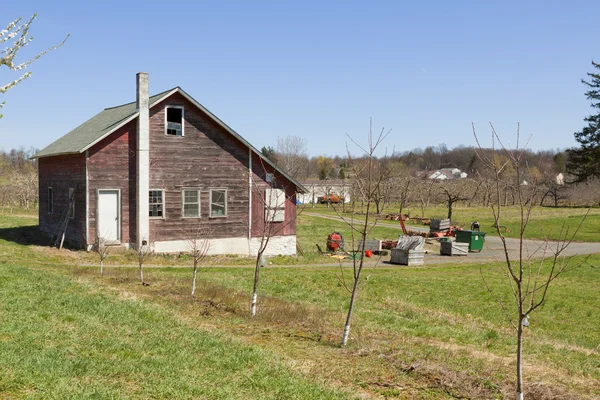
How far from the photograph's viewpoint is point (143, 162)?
27.0 m

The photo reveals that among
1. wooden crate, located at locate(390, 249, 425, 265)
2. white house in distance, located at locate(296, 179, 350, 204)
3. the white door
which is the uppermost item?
white house in distance, located at locate(296, 179, 350, 204)

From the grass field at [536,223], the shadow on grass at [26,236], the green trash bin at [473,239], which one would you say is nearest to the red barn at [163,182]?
the shadow on grass at [26,236]

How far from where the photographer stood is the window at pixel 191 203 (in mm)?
28328

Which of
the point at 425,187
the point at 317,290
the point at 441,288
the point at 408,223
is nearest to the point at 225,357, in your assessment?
the point at 317,290

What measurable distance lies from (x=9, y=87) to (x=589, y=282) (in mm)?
26229

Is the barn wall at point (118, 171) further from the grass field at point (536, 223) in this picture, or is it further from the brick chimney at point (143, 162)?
the grass field at point (536, 223)

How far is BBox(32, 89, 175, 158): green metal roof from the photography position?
26.2m

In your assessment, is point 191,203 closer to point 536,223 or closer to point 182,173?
point 182,173

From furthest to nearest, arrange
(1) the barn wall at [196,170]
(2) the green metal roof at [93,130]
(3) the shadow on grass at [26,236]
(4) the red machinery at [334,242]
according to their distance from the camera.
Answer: (4) the red machinery at [334,242]
(3) the shadow on grass at [26,236]
(1) the barn wall at [196,170]
(2) the green metal roof at [93,130]

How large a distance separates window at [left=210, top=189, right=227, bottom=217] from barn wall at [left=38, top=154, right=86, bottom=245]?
623cm

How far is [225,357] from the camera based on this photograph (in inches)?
387

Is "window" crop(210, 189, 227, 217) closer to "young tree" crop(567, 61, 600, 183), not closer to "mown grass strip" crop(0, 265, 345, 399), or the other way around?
"mown grass strip" crop(0, 265, 345, 399)

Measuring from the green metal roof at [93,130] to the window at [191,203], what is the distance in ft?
15.3

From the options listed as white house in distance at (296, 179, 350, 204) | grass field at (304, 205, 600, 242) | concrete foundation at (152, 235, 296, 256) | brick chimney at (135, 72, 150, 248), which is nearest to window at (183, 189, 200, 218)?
concrete foundation at (152, 235, 296, 256)
